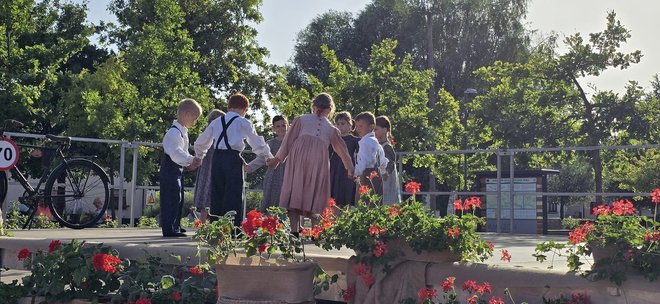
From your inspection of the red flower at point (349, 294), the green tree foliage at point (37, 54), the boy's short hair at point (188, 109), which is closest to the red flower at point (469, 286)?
the red flower at point (349, 294)

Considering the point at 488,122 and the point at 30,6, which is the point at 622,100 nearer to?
the point at 488,122

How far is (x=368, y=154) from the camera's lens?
946cm

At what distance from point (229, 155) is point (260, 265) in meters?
2.93

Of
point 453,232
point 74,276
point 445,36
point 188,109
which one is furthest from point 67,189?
point 445,36

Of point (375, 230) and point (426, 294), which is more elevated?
point (375, 230)

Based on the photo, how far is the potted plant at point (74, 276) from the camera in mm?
6215

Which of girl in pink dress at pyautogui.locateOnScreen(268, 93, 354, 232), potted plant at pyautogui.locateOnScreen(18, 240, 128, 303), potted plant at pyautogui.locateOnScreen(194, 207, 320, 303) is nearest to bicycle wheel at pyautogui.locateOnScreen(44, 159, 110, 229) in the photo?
girl in pink dress at pyautogui.locateOnScreen(268, 93, 354, 232)

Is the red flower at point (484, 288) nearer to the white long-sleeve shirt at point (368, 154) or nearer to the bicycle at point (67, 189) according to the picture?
the white long-sleeve shirt at point (368, 154)

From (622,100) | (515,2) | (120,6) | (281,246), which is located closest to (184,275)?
(281,246)

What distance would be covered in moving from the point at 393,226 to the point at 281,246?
2.25 feet

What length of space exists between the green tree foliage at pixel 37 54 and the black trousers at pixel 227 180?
19.5 meters

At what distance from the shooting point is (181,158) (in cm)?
851

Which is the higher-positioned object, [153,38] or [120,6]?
[120,6]

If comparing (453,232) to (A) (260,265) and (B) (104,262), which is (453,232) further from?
(B) (104,262)
